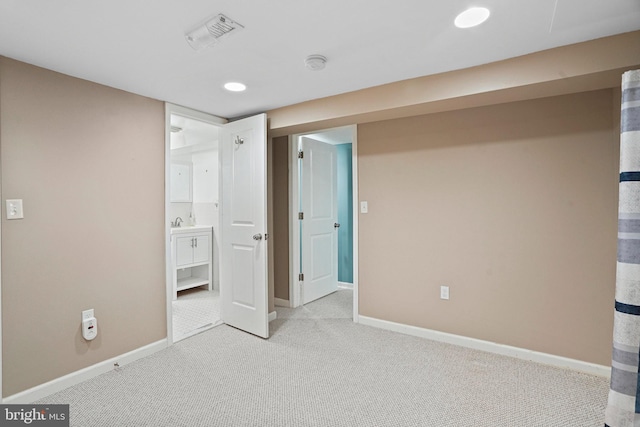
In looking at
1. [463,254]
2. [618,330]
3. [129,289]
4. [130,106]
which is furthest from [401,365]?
[130,106]

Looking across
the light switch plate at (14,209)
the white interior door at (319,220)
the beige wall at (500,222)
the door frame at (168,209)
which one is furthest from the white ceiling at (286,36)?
the white interior door at (319,220)

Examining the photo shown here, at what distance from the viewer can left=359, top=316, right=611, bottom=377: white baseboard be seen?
2.24 meters

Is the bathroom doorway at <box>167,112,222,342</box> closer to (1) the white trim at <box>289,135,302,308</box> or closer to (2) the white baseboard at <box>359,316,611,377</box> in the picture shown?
(1) the white trim at <box>289,135,302,308</box>

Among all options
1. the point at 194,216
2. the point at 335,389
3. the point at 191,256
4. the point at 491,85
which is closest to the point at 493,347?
the point at 335,389

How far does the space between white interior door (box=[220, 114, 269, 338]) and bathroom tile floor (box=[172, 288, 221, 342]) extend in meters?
0.27

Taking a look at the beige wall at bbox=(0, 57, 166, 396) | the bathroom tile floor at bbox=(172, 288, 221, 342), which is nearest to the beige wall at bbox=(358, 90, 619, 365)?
the bathroom tile floor at bbox=(172, 288, 221, 342)

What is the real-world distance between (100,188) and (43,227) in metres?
0.44

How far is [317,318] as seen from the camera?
3467 mm

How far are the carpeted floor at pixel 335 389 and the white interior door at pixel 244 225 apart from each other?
1.26 ft

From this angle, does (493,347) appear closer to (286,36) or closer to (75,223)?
(286,36)

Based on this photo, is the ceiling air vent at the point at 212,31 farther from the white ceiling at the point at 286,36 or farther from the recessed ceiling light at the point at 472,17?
the recessed ceiling light at the point at 472,17

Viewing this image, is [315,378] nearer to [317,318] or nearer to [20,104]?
[317,318]

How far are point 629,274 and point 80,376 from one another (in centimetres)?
343

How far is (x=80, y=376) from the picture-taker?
2.25m
